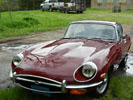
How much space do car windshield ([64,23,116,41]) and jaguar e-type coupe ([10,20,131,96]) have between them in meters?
0.17

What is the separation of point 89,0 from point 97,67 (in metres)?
38.4

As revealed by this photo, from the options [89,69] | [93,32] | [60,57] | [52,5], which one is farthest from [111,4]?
[89,69]

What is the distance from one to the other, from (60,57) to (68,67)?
356mm

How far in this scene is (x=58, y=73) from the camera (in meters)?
3.20

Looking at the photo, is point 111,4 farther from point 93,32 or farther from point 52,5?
point 93,32

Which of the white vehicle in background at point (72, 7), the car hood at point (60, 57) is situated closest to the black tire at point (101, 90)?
the car hood at point (60, 57)

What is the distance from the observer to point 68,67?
3.31 metres

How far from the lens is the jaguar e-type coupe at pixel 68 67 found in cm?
315

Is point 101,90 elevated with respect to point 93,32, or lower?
lower

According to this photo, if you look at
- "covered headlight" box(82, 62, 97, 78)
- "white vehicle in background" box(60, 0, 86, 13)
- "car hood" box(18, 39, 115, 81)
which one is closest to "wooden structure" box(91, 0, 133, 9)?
"white vehicle in background" box(60, 0, 86, 13)

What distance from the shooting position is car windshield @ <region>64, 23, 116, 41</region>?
4.64m

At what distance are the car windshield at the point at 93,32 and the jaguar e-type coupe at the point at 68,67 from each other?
17 cm

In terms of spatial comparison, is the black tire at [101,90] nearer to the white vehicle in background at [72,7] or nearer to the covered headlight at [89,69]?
the covered headlight at [89,69]

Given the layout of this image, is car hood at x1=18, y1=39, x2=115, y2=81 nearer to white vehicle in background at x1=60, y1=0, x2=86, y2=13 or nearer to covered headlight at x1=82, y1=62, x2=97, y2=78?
covered headlight at x1=82, y1=62, x2=97, y2=78
